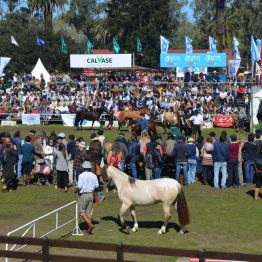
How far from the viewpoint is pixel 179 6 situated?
113m

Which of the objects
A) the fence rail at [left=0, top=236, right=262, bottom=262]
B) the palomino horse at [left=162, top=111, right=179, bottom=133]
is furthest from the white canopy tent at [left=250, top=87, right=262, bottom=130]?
the fence rail at [left=0, top=236, right=262, bottom=262]

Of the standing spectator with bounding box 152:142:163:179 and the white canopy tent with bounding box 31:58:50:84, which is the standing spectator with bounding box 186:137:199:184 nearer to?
the standing spectator with bounding box 152:142:163:179

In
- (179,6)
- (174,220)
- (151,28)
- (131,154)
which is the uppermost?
(179,6)

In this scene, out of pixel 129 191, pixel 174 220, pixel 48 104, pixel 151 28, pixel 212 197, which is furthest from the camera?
pixel 151 28

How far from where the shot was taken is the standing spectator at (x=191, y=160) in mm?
21766

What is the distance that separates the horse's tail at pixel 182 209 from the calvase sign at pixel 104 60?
105ft

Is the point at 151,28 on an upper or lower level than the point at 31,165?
upper

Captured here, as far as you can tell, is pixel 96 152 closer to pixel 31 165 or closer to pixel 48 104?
pixel 31 165

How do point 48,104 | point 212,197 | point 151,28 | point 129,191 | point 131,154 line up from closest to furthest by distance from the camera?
1. point 129,191
2. point 212,197
3. point 131,154
4. point 48,104
5. point 151,28

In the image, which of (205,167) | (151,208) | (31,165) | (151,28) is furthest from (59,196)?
(151,28)

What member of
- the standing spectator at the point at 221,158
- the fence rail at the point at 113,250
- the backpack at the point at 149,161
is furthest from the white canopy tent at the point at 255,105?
the fence rail at the point at 113,250

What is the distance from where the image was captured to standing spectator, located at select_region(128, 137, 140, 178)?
22.1 metres

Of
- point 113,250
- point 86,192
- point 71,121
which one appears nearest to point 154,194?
point 86,192

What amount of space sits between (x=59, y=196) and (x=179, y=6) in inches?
3727
